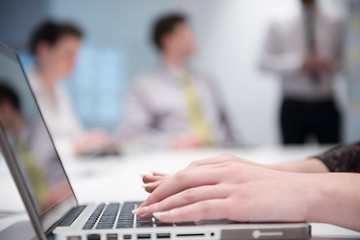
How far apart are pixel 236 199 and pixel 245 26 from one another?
3904 mm

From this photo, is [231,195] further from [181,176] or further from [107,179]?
[107,179]

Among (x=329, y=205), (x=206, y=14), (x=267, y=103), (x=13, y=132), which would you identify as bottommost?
(x=267, y=103)

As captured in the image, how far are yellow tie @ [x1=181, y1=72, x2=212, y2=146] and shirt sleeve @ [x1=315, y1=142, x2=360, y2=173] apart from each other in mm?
1568

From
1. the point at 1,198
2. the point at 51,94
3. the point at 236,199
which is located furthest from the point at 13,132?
the point at 51,94

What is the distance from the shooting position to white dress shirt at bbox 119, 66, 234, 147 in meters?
2.36

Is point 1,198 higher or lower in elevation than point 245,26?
lower

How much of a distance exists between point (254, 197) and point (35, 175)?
239 millimetres

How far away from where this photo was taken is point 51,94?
2.21 metres

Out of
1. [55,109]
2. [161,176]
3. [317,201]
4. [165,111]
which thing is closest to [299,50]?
[165,111]

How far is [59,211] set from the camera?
47 centimetres

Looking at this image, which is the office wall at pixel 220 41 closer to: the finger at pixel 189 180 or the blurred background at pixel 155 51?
the blurred background at pixel 155 51

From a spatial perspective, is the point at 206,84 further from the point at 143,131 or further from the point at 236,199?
the point at 236,199

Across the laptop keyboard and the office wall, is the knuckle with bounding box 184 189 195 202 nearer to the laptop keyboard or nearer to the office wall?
the laptop keyboard

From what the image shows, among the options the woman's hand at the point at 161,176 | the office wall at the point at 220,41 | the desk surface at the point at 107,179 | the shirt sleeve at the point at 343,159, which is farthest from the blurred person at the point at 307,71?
the woman's hand at the point at 161,176
